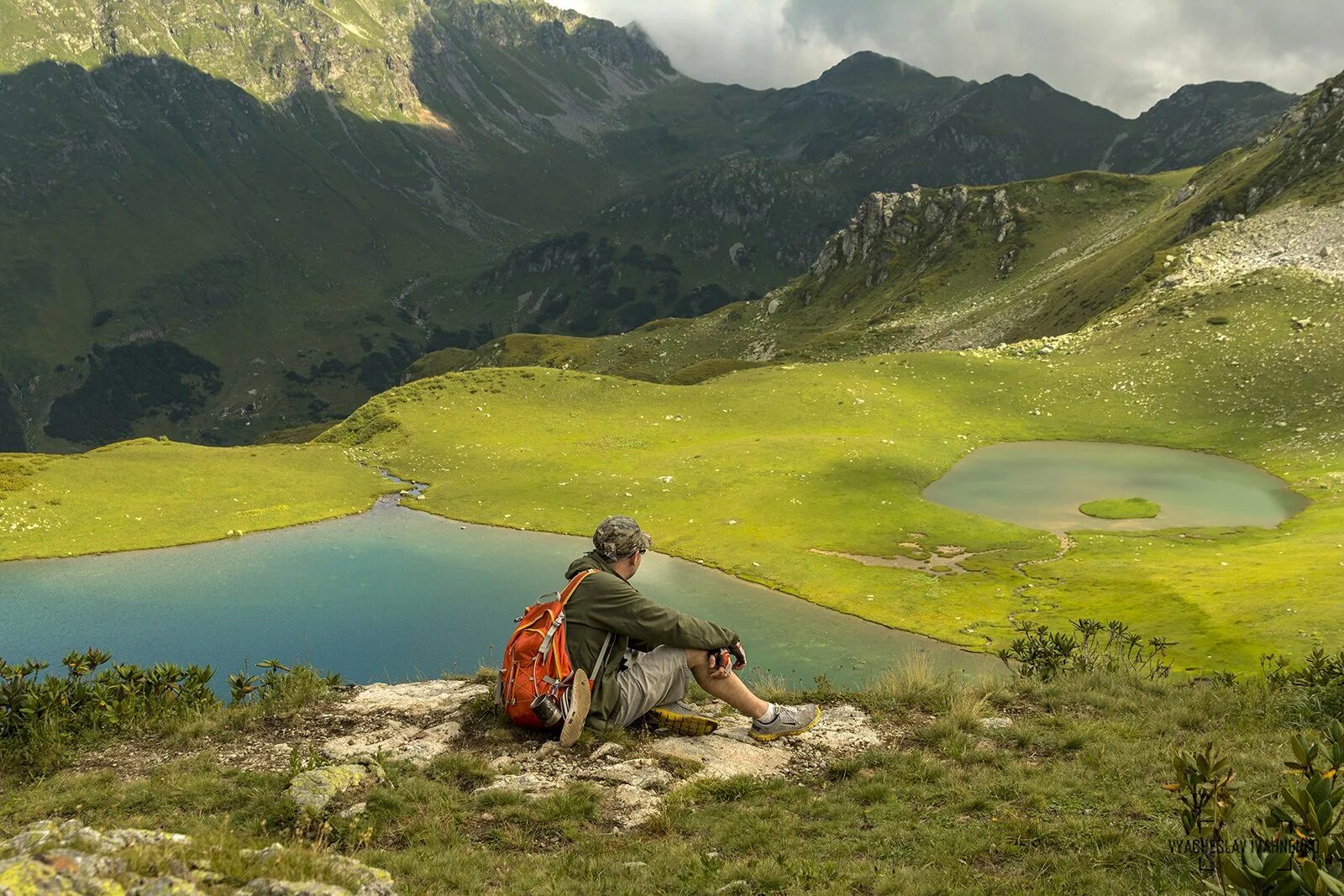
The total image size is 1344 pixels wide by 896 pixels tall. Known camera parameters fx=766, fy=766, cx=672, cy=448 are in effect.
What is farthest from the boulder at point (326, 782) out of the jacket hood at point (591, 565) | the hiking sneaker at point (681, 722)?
the hiking sneaker at point (681, 722)

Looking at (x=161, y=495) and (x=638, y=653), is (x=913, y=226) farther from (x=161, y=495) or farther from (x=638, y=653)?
(x=638, y=653)

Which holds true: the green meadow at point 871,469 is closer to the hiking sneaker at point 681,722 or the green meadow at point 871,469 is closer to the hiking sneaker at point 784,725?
the hiking sneaker at point 784,725

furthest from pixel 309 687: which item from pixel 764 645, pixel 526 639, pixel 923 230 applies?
pixel 923 230

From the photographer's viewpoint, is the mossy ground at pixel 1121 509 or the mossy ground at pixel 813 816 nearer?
the mossy ground at pixel 813 816

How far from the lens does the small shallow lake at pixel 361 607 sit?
28.8 meters

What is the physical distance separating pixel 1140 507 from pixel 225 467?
6308 centimetres

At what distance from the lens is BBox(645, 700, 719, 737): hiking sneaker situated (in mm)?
12586

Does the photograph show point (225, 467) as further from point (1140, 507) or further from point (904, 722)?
point (1140, 507)

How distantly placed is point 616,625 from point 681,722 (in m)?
2.46

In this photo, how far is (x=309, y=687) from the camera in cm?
1465

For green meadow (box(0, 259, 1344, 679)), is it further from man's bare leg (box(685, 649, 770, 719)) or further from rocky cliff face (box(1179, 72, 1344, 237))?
rocky cliff face (box(1179, 72, 1344, 237))

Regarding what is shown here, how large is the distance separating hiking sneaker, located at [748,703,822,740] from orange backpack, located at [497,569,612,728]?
2853 mm

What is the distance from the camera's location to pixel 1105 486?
168 feet

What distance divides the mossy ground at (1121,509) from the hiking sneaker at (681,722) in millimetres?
40516
